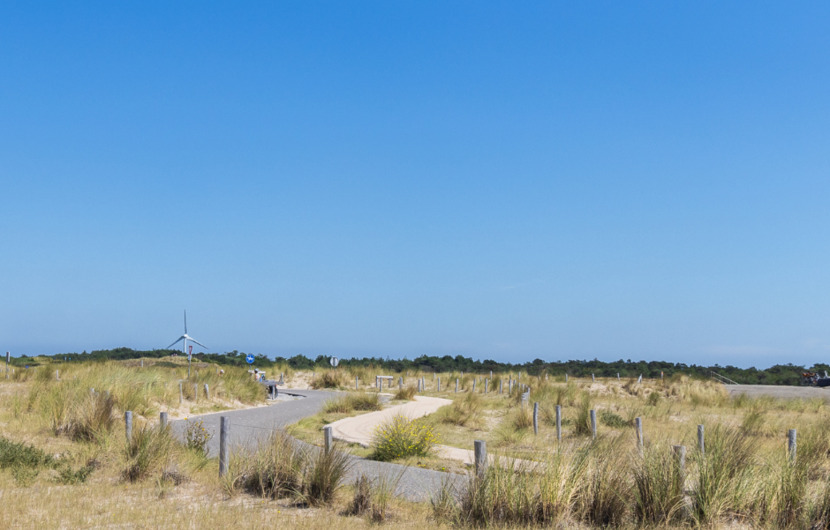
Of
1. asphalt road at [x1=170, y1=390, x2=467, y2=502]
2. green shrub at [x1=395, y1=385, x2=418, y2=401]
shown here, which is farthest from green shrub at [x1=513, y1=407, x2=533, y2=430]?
green shrub at [x1=395, y1=385, x2=418, y2=401]

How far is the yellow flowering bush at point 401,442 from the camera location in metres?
15.4

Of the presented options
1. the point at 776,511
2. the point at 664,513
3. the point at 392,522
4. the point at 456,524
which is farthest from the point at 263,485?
the point at 776,511

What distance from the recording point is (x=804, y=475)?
9375 millimetres

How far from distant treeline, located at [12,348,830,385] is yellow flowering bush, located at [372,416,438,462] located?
42577 millimetres

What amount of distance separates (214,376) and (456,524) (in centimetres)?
2575

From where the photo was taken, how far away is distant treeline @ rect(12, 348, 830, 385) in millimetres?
58863

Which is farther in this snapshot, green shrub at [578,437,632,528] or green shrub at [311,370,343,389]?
green shrub at [311,370,343,389]

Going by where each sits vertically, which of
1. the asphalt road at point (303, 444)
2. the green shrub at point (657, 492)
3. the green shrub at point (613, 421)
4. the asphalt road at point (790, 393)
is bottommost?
the asphalt road at point (303, 444)

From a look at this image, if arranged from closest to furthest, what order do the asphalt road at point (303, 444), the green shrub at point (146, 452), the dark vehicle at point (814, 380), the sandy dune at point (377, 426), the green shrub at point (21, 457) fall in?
the asphalt road at point (303, 444)
the green shrub at point (146, 452)
the green shrub at point (21, 457)
the sandy dune at point (377, 426)
the dark vehicle at point (814, 380)

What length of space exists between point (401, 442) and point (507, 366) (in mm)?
58679

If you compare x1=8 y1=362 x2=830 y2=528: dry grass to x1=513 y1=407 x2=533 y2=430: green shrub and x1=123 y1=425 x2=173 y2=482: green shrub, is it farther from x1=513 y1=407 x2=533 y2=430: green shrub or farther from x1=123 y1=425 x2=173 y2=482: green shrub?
x1=513 y1=407 x2=533 y2=430: green shrub

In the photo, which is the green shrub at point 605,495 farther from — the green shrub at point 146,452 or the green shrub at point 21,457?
the green shrub at point 21,457

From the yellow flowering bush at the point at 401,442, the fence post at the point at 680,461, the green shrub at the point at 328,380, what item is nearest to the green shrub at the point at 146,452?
the yellow flowering bush at the point at 401,442

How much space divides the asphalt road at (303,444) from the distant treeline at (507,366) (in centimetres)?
2820
